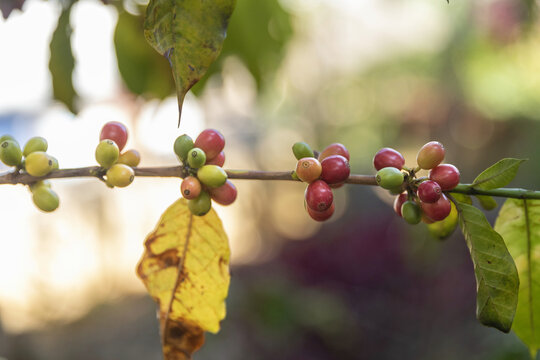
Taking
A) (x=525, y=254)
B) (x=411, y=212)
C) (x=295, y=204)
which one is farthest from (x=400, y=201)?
(x=295, y=204)

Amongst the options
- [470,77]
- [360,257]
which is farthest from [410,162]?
[360,257]

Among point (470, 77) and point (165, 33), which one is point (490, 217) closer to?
point (470, 77)

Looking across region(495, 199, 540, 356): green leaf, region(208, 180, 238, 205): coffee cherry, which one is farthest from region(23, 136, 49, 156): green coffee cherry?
region(495, 199, 540, 356): green leaf

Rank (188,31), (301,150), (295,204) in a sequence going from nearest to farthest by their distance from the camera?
(188,31)
(301,150)
(295,204)

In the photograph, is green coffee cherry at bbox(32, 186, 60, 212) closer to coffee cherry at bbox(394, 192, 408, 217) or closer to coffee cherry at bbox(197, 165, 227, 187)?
coffee cherry at bbox(197, 165, 227, 187)

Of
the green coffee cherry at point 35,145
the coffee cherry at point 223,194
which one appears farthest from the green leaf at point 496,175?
the green coffee cherry at point 35,145

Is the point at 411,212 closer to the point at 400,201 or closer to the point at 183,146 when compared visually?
the point at 400,201
